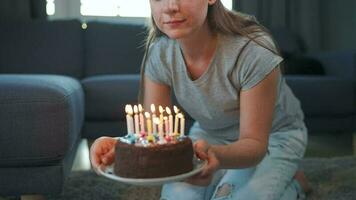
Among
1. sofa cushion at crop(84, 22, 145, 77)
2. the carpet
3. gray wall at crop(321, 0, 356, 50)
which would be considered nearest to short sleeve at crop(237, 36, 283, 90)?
the carpet

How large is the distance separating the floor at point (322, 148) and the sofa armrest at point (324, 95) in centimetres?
20

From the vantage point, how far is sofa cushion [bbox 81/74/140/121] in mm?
2131

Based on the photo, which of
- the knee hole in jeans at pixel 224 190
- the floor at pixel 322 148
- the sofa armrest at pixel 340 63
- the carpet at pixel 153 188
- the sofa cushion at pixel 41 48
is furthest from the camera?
the sofa cushion at pixel 41 48

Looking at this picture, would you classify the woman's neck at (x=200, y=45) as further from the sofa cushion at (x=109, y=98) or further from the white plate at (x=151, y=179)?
the sofa cushion at (x=109, y=98)

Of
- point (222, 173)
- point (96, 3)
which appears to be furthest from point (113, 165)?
point (96, 3)

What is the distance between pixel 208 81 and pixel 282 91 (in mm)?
290

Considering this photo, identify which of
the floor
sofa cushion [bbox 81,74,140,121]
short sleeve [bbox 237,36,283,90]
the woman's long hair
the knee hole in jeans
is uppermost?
the woman's long hair

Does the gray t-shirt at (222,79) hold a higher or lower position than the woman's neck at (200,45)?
lower

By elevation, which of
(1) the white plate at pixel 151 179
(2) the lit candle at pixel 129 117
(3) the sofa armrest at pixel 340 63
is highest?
(2) the lit candle at pixel 129 117

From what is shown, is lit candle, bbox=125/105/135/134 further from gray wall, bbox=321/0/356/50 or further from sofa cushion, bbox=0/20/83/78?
gray wall, bbox=321/0/356/50

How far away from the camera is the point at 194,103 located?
1.19 m

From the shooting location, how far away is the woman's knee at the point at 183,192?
1176 mm

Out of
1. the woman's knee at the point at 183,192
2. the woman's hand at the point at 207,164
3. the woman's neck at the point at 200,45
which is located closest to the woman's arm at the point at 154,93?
the woman's neck at the point at 200,45

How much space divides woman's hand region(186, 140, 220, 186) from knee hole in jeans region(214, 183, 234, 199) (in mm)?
282
